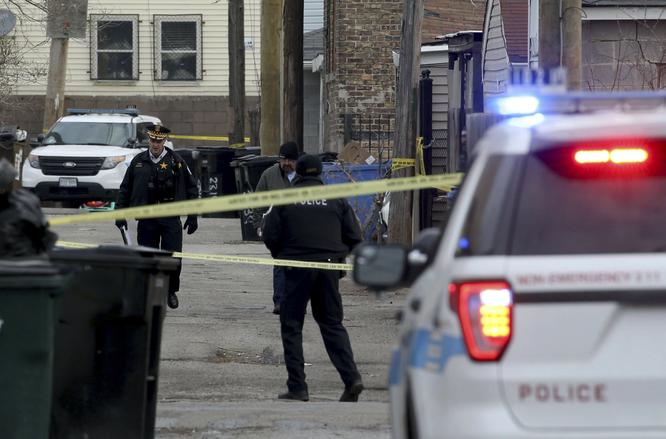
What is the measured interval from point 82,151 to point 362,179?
8178mm

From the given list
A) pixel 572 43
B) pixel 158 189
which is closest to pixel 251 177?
pixel 158 189

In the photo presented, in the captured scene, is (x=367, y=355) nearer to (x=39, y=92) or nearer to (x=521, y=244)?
(x=521, y=244)

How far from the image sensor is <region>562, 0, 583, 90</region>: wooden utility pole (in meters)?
12.3

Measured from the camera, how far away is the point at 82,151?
90.4 ft

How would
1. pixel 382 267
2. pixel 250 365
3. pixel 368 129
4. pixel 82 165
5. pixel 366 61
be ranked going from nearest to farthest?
pixel 382 267 → pixel 250 365 → pixel 82 165 → pixel 368 129 → pixel 366 61

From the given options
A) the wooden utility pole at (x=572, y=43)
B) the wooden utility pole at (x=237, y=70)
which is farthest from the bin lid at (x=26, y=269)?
the wooden utility pole at (x=237, y=70)

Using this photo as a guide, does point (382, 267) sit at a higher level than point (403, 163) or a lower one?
lower

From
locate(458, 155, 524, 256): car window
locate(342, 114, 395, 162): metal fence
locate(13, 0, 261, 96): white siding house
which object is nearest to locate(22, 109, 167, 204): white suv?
locate(342, 114, 395, 162): metal fence

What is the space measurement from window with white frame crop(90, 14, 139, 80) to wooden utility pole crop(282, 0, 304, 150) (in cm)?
1981

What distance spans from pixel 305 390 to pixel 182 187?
4584 mm

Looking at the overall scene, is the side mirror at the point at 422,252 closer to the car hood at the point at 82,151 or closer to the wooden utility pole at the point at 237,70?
the car hood at the point at 82,151

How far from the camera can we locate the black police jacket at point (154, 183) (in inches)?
573

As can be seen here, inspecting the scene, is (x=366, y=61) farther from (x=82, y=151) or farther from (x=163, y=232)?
(x=163, y=232)

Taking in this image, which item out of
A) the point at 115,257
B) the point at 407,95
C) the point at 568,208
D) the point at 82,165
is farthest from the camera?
the point at 82,165
